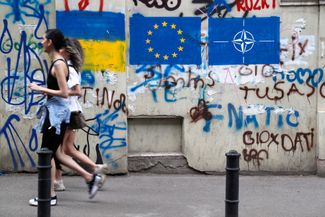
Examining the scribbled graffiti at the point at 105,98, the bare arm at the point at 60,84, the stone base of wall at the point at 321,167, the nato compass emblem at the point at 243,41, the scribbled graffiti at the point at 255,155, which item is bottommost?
the stone base of wall at the point at 321,167

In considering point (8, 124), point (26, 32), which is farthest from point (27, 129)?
point (26, 32)

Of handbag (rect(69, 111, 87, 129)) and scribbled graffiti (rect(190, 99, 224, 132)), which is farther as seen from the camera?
scribbled graffiti (rect(190, 99, 224, 132))

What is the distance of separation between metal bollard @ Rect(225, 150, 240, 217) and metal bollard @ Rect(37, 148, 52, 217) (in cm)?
154

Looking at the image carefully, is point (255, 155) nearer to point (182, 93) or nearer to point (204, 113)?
point (204, 113)

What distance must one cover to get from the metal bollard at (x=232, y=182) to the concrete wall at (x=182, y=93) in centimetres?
290

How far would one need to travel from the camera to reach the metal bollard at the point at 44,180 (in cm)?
514

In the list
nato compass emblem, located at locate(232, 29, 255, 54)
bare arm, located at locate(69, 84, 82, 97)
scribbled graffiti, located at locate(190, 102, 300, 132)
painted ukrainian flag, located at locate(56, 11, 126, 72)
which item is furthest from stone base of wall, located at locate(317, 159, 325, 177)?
bare arm, located at locate(69, 84, 82, 97)

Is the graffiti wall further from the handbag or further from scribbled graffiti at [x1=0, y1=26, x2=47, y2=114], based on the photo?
the handbag

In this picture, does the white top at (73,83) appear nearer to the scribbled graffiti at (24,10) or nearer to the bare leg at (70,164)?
the bare leg at (70,164)


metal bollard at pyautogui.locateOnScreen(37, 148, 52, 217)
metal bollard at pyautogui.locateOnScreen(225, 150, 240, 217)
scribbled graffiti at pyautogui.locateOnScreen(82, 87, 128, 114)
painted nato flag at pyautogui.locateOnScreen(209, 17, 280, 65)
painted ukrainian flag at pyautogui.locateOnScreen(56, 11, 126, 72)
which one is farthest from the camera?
painted nato flag at pyautogui.locateOnScreen(209, 17, 280, 65)

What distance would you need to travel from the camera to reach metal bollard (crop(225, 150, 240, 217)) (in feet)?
17.4

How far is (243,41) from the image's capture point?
821 centimetres

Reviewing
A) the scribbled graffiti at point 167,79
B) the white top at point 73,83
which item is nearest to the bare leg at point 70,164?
the white top at point 73,83

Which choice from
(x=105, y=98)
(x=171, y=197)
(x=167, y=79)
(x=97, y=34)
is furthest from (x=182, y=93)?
(x=171, y=197)
